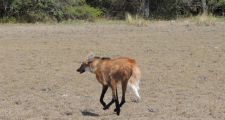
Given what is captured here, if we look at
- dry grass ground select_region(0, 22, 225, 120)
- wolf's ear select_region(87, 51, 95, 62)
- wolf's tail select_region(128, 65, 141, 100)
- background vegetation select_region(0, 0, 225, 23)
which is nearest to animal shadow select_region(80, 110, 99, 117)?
dry grass ground select_region(0, 22, 225, 120)

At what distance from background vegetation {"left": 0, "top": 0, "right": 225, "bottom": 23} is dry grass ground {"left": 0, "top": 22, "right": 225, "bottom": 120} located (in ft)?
27.6

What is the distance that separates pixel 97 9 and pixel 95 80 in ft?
79.4

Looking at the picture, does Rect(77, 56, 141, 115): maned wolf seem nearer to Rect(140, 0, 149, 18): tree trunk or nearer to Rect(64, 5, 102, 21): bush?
Rect(64, 5, 102, 21): bush

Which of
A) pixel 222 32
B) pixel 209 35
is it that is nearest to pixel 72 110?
pixel 209 35

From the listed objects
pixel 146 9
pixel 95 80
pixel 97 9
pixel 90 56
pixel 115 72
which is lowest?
pixel 146 9

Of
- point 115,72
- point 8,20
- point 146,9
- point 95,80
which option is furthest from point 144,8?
point 115,72

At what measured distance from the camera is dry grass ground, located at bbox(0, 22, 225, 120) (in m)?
9.55

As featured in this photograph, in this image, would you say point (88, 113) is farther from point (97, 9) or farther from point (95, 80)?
point (97, 9)

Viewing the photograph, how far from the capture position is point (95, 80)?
12.6 m

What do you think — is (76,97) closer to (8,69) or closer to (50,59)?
(8,69)

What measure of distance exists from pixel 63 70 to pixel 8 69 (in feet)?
4.41

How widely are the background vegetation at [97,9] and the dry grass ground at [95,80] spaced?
8.42 m

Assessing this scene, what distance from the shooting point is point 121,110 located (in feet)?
31.6

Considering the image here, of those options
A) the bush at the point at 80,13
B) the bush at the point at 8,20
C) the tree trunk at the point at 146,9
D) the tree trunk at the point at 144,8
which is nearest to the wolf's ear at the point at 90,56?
the bush at the point at 8,20
